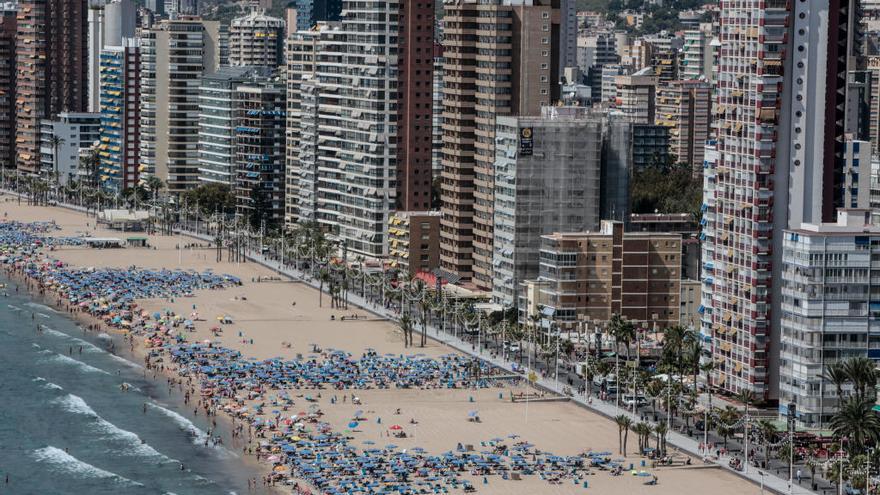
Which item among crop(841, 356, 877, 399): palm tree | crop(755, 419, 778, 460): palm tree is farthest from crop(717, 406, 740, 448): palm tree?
crop(841, 356, 877, 399): palm tree

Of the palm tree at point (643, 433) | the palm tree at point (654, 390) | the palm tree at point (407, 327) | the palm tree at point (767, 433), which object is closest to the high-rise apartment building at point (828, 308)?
the palm tree at point (767, 433)

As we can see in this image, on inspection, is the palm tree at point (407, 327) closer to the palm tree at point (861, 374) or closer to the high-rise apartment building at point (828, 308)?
the high-rise apartment building at point (828, 308)

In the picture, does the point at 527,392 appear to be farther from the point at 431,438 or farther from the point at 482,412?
the point at 431,438

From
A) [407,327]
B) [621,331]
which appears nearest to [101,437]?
[407,327]

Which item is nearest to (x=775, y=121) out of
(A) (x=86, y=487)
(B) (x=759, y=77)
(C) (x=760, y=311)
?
(B) (x=759, y=77)

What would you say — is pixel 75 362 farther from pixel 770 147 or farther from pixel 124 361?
pixel 770 147
